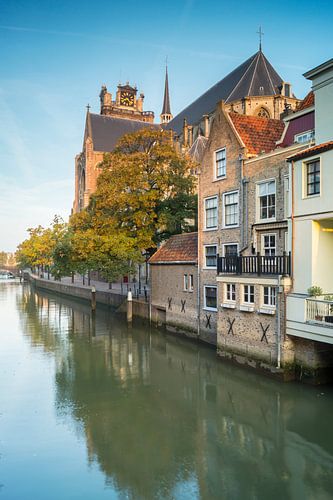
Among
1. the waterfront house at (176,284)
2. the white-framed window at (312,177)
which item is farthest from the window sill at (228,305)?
the white-framed window at (312,177)

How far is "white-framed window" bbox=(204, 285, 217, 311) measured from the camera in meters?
21.8

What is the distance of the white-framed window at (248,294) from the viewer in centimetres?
1692

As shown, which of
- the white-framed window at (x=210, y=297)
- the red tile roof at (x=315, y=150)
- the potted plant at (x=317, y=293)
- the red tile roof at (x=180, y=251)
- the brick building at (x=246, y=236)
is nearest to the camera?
the red tile roof at (x=315, y=150)

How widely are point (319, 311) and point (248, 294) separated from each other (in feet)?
12.2

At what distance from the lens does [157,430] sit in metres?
12.0

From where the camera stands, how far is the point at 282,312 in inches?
594

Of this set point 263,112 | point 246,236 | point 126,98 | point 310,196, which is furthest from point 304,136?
point 126,98

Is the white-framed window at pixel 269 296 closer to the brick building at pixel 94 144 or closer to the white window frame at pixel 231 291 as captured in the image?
the white window frame at pixel 231 291

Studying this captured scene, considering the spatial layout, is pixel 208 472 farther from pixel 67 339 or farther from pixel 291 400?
pixel 67 339

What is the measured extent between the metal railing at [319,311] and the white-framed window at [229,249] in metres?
6.84

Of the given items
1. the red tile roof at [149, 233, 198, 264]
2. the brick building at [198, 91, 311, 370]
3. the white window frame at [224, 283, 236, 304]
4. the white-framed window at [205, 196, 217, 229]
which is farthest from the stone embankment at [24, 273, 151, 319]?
the white window frame at [224, 283, 236, 304]

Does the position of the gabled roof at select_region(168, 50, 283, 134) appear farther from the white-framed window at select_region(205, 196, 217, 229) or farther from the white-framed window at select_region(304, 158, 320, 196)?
the white-framed window at select_region(304, 158, 320, 196)

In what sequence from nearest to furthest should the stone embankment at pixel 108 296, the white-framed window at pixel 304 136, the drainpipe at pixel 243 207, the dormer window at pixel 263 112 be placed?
the white-framed window at pixel 304 136
the drainpipe at pixel 243 207
the stone embankment at pixel 108 296
the dormer window at pixel 263 112

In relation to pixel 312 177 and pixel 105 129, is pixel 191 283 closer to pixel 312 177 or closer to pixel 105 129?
pixel 312 177
